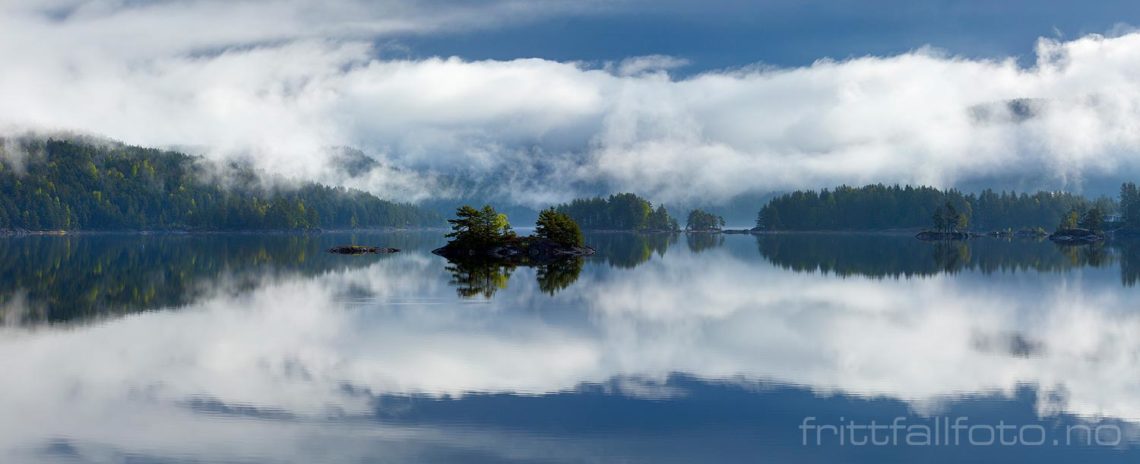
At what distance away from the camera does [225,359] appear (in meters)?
42.2

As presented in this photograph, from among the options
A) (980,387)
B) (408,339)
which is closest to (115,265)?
(408,339)

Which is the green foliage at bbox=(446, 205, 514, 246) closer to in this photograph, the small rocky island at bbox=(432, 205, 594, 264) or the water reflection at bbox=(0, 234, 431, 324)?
the small rocky island at bbox=(432, 205, 594, 264)

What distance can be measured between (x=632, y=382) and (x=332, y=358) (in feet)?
49.5

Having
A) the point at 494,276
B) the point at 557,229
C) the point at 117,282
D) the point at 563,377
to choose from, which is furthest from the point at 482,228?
the point at 563,377

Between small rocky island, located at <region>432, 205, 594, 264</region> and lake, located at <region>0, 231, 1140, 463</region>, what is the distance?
73.9 metres

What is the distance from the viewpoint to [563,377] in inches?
1497

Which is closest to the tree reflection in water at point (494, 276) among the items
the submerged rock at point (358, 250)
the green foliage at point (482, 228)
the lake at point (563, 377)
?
the lake at point (563, 377)

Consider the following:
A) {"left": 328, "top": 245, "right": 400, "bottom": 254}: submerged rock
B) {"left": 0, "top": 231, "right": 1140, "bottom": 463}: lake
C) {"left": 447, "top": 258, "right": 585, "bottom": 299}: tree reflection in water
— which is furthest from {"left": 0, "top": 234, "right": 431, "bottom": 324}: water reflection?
{"left": 328, "top": 245, "right": 400, "bottom": 254}: submerged rock

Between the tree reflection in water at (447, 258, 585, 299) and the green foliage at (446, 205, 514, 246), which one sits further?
the green foliage at (446, 205, 514, 246)

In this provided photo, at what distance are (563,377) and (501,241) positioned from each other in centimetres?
11527

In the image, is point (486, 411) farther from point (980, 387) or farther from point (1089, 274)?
point (1089, 274)

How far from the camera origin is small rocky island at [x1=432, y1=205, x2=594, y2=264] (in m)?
150

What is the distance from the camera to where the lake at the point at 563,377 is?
27938 mm

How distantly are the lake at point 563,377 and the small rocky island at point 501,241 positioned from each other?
73.9 metres
